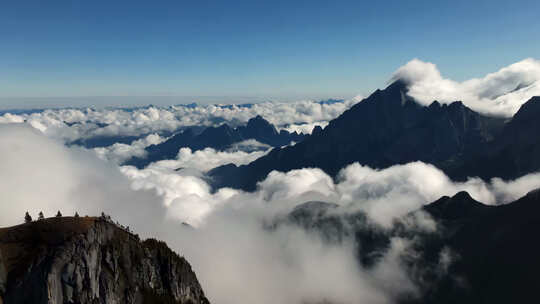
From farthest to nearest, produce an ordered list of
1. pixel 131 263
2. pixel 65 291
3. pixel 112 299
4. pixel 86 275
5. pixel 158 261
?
pixel 158 261
pixel 131 263
pixel 112 299
pixel 86 275
pixel 65 291

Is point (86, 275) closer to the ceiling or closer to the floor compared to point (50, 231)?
closer to the floor

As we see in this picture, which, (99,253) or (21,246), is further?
(99,253)

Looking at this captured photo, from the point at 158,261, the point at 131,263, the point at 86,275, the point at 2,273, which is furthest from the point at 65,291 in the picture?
the point at 158,261

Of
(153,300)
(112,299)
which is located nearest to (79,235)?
(112,299)

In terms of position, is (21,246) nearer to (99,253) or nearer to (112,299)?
(99,253)

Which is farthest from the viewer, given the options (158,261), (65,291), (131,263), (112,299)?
(158,261)

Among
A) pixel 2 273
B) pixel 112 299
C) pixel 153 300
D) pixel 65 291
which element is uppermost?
pixel 2 273

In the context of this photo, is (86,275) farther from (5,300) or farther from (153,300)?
(153,300)
